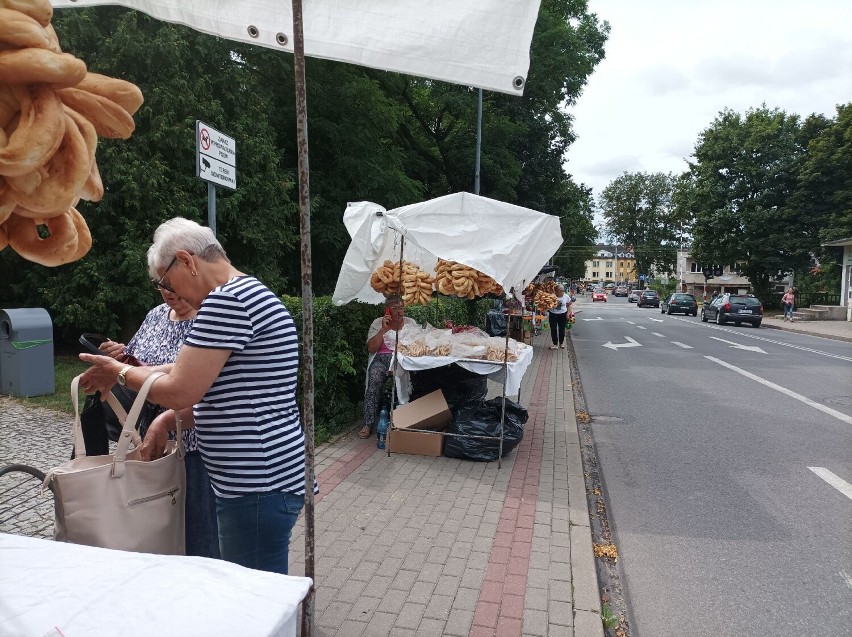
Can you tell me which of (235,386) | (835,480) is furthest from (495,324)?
(235,386)

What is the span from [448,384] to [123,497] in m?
5.26

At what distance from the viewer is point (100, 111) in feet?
3.58

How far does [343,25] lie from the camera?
1866 mm

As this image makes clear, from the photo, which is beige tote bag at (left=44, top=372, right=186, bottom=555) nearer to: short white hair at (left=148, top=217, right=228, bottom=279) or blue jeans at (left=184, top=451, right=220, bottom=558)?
blue jeans at (left=184, top=451, right=220, bottom=558)

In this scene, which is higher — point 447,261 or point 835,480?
point 447,261

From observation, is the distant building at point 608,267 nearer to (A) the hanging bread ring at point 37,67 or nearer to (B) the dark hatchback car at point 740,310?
(B) the dark hatchback car at point 740,310

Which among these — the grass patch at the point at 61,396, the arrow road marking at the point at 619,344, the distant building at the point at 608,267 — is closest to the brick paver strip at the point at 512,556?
the grass patch at the point at 61,396

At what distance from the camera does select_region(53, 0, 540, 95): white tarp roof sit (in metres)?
1.79

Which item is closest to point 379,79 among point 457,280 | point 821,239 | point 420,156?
point 420,156

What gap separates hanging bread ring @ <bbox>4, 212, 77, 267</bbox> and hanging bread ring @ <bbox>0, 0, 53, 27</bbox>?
0.32m

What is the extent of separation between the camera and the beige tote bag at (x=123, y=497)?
6.45 feet

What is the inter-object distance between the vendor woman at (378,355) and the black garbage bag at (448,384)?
1.23ft

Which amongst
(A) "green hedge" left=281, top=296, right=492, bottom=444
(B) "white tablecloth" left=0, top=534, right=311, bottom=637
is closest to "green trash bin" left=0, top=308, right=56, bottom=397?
(A) "green hedge" left=281, top=296, right=492, bottom=444

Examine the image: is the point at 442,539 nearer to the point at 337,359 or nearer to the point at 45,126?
the point at 337,359
